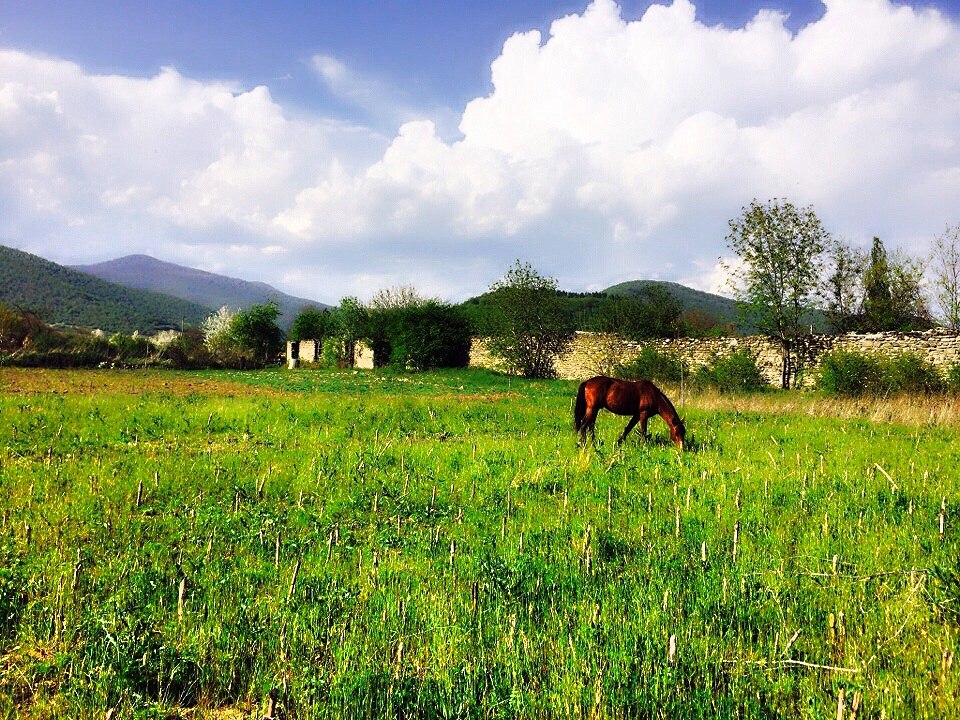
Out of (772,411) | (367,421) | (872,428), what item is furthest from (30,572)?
(772,411)

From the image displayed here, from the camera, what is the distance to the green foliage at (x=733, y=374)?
3020cm

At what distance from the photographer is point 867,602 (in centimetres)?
443

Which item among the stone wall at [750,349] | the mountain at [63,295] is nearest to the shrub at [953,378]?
the stone wall at [750,349]

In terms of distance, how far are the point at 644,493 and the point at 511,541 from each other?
2.83m

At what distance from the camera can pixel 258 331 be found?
240 feet

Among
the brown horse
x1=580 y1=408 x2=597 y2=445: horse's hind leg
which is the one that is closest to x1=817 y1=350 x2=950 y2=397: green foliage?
the brown horse

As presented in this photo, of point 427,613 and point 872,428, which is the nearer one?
point 427,613

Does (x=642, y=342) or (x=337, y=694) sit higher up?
(x=642, y=342)

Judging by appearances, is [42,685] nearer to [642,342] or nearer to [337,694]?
[337,694]

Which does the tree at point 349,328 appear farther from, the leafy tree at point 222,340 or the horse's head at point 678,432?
the horse's head at point 678,432

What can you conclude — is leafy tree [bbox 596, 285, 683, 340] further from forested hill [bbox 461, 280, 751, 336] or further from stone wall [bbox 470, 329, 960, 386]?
stone wall [bbox 470, 329, 960, 386]

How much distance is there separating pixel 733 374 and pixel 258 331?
61183mm

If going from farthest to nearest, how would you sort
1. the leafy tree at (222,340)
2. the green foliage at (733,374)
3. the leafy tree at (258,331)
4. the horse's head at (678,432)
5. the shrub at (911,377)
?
the leafy tree at (258,331) < the leafy tree at (222,340) < the green foliage at (733,374) < the shrub at (911,377) < the horse's head at (678,432)

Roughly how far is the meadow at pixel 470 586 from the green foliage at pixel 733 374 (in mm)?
21399
